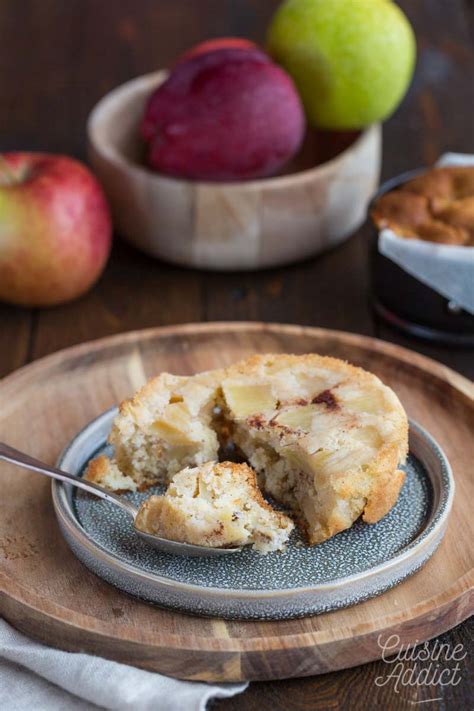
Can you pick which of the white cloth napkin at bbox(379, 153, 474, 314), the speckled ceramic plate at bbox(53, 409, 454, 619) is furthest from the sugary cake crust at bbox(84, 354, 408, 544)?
the white cloth napkin at bbox(379, 153, 474, 314)

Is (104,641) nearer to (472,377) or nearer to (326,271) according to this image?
(472,377)

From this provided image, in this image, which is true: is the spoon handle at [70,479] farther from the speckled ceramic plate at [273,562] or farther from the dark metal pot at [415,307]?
the dark metal pot at [415,307]

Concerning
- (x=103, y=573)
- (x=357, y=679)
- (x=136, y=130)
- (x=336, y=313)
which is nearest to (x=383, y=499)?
(x=357, y=679)

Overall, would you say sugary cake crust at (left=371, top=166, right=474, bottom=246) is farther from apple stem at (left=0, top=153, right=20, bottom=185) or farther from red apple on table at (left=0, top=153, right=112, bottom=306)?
apple stem at (left=0, top=153, right=20, bottom=185)

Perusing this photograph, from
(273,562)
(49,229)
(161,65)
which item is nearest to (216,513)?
(273,562)

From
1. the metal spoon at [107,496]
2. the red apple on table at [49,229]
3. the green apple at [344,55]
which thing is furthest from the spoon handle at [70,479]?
Answer: the green apple at [344,55]

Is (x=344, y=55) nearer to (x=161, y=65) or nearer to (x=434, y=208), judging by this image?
(x=434, y=208)
